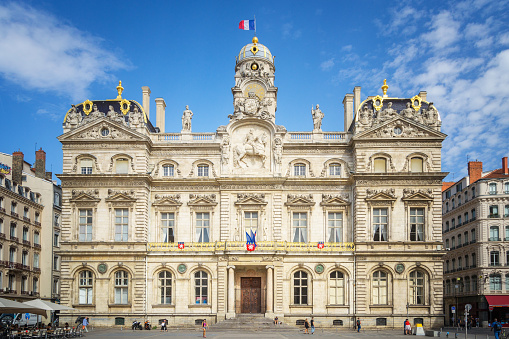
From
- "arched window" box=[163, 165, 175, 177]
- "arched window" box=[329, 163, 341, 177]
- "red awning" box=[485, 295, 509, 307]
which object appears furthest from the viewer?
"red awning" box=[485, 295, 509, 307]

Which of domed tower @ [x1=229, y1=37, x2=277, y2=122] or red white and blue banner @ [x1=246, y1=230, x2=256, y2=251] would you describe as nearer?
red white and blue banner @ [x1=246, y1=230, x2=256, y2=251]

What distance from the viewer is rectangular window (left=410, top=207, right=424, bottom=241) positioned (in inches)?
2024

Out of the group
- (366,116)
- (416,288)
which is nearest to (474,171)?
(366,116)

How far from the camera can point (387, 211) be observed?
5166cm

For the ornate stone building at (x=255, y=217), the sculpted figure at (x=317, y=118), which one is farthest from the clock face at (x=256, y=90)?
the sculpted figure at (x=317, y=118)

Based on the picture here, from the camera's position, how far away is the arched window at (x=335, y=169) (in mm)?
53625

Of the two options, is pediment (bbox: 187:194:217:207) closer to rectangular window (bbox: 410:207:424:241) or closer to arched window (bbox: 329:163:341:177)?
arched window (bbox: 329:163:341:177)

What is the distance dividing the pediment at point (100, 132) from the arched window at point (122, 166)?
79.0 inches

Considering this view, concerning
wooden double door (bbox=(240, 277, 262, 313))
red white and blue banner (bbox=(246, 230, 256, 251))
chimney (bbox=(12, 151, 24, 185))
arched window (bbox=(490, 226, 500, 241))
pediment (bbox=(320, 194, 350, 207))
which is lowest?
wooden double door (bbox=(240, 277, 262, 313))

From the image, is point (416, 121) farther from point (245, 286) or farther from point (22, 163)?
point (22, 163)

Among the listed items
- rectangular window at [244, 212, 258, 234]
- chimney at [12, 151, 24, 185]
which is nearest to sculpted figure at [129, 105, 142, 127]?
rectangular window at [244, 212, 258, 234]

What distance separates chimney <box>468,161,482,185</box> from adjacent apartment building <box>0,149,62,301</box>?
4934cm

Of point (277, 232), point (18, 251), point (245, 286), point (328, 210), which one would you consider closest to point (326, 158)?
point (328, 210)

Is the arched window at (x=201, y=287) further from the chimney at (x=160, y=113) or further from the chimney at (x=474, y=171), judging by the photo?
the chimney at (x=474, y=171)
